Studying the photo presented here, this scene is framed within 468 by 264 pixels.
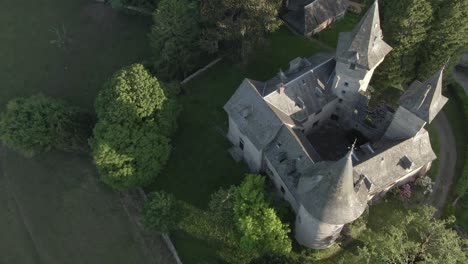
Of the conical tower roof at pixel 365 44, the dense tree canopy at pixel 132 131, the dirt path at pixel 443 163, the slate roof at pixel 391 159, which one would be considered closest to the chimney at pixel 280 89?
the conical tower roof at pixel 365 44

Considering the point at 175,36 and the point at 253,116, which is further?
the point at 175,36

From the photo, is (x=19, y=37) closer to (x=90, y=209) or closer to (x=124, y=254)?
(x=90, y=209)

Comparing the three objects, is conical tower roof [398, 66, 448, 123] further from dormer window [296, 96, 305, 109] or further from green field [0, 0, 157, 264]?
green field [0, 0, 157, 264]

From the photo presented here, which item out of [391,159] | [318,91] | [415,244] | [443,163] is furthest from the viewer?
[443,163]

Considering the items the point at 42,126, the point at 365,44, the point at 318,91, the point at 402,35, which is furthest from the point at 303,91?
the point at 42,126

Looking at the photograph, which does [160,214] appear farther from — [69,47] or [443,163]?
[69,47]

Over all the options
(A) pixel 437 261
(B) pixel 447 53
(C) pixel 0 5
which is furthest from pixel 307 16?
(C) pixel 0 5

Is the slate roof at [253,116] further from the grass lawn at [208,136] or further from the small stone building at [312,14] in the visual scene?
the small stone building at [312,14]
